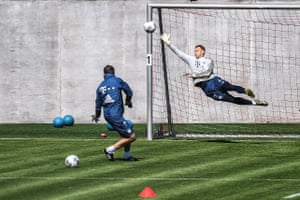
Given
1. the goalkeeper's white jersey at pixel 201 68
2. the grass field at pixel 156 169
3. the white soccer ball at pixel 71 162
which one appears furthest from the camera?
the goalkeeper's white jersey at pixel 201 68

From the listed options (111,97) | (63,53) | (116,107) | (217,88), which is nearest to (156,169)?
(116,107)

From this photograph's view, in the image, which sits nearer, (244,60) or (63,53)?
(244,60)

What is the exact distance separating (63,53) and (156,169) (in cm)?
1254

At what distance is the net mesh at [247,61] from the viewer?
1061 inches

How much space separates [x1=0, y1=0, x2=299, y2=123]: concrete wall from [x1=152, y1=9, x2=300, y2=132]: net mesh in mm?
1470

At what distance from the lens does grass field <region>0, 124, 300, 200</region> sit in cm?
1366

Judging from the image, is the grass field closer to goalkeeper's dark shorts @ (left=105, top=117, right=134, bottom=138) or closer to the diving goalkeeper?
goalkeeper's dark shorts @ (left=105, top=117, right=134, bottom=138)

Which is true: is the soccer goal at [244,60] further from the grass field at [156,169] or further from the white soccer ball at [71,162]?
the white soccer ball at [71,162]

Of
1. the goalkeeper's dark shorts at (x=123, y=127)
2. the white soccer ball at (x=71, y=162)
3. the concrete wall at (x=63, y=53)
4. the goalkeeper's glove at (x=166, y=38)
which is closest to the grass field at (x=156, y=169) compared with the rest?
the white soccer ball at (x=71, y=162)

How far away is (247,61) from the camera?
1067 inches

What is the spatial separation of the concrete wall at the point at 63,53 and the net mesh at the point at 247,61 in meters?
1.47

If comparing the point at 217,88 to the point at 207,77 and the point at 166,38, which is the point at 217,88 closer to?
the point at 207,77

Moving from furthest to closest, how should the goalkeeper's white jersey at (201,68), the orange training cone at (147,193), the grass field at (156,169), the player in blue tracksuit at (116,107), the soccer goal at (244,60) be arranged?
the soccer goal at (244,60), the goalkeeper's white jersey at (201,68), the player in blue tracksuit at (116,107), the grass field at (156,169), the orange training cone at (147,193)

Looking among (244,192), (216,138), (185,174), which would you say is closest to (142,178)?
(185,174)
